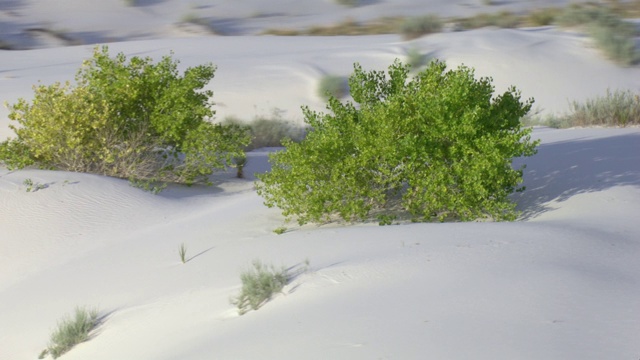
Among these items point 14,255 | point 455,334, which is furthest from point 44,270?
point 455,334

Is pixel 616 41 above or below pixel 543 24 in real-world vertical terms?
below

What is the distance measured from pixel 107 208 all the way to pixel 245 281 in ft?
12.9

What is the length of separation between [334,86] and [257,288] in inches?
504

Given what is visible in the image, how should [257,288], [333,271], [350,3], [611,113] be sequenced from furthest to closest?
1. [350,3]
2. [611,113]
3. [333,271]
4. [257,288]

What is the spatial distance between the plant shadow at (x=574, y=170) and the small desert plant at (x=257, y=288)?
2702 millimetres

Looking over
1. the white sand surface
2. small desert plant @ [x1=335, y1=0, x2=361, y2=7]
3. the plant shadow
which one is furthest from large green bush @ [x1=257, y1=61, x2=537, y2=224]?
small desert plant @ [x1=335, y1=0, x2=361, y2=7]

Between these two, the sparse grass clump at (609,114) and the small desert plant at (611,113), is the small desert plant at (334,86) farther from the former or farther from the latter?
the small desert plant at (611,113)

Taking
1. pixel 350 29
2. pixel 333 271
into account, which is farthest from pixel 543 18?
pixel 333 271

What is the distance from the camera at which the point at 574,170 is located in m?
8.95

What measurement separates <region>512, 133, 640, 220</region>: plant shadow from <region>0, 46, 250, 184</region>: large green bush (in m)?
3.27

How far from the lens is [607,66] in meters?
20.1

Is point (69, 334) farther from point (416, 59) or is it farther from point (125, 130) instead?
point (416, 59)

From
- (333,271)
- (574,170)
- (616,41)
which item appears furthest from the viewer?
(616,41)

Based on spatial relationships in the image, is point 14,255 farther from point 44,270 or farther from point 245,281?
point 245,281
